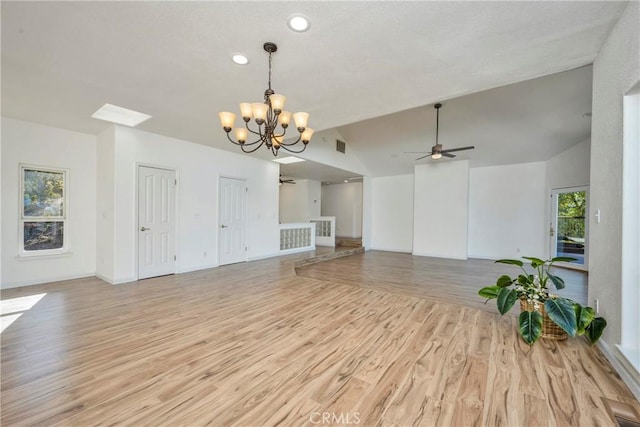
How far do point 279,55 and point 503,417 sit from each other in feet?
10.8

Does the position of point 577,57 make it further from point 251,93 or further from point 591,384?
point 251,93

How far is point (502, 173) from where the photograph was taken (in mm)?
7449

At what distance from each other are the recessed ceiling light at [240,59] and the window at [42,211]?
4310 mm

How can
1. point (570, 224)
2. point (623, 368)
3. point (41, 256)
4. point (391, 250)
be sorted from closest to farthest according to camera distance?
1. point (623, 368)
2. point (41, 256)
3. point (570, 224)
4. point (391, 250)

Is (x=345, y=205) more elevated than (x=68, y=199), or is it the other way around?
(x=345, y=205)

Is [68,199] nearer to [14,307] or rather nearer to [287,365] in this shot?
[14,307]

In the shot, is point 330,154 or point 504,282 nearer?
point 504,282

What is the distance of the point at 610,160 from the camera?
7.30 feet

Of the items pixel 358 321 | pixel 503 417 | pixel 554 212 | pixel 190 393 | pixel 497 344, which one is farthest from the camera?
pixel 554 212

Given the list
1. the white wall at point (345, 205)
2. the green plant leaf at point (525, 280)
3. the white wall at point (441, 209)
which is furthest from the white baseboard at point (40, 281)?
the white wall at point (345, 205)

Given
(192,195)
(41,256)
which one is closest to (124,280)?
(41,256)

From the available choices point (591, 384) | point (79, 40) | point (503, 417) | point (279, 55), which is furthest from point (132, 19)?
point (591, 384)

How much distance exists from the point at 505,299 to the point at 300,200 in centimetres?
854

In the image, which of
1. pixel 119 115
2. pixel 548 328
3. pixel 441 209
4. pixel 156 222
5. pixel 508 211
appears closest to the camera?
pixel 548 328
